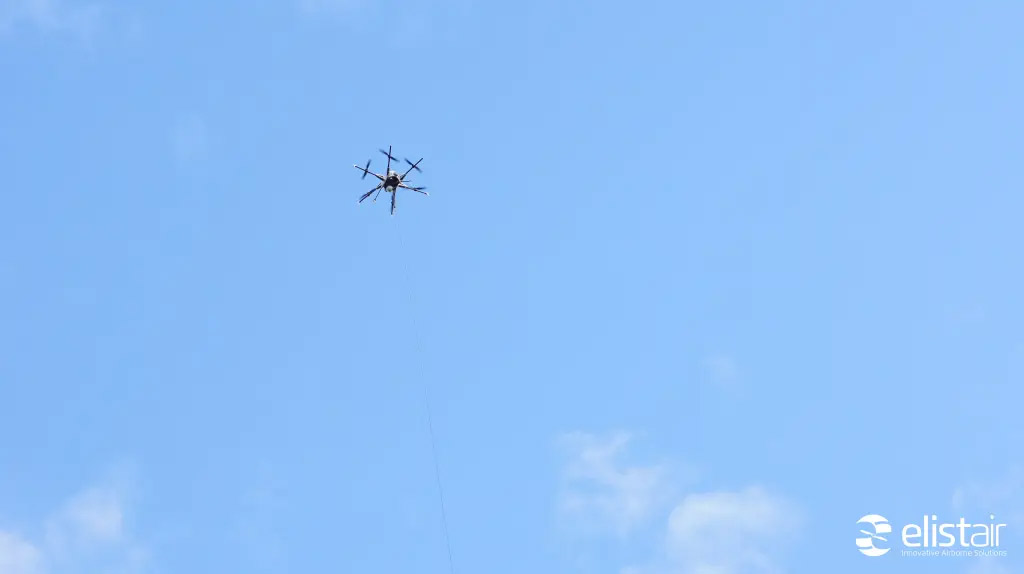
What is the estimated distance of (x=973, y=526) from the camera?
7731 centimetres

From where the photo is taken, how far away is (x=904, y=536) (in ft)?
256

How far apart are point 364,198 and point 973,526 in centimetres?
4574

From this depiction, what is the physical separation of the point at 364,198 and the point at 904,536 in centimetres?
4239

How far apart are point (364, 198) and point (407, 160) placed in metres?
4.05

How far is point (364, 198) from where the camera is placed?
80438 mm

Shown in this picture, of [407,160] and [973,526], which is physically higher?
[407,160]

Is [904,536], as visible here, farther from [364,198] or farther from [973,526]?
[364,198]

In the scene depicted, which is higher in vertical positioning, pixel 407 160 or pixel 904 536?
pixel 407 160

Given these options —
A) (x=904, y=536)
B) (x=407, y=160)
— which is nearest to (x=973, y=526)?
(x=904, y=536)

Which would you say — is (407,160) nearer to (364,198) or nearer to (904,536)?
(364,198)

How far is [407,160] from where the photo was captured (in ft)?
267

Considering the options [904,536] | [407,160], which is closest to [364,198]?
[407,160]

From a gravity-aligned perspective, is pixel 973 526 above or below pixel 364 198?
below

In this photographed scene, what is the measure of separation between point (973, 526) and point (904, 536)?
4.42m
